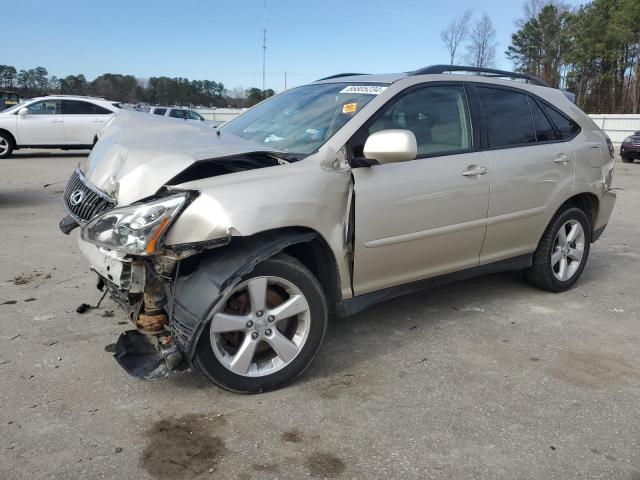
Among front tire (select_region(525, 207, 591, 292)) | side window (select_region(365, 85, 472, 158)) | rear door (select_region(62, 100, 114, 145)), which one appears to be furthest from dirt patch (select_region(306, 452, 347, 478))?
rear door (select_region(62, 100, 114, 145))

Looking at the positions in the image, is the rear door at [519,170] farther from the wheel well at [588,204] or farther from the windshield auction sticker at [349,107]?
the windshield auction sticker at [349,107]

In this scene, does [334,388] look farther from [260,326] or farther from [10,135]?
[10,135]

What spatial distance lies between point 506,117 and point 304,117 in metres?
1.59

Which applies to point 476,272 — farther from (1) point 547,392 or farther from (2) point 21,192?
(2) point 21,192

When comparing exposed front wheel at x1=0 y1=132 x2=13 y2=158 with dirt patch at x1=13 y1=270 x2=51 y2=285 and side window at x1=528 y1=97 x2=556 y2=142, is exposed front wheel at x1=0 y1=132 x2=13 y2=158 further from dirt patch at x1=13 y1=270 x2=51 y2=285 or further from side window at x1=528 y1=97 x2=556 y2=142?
side window at x1=528 y1=97 x2=556 y2=142

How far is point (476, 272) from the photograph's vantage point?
409 centimetres

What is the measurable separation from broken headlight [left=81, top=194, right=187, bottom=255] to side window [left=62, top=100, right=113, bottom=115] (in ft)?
46.2

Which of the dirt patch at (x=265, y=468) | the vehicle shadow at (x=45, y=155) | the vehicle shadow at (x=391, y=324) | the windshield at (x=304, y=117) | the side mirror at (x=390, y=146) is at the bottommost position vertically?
the dirt patch at (x=265, y=468)

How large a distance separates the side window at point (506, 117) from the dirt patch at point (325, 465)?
2.50 metres

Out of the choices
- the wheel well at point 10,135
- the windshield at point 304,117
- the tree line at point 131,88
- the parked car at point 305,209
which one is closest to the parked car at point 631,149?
the parked car at point 305,209

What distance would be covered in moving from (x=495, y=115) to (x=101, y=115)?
45.6 feet

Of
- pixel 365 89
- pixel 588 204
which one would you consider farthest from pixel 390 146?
pixel 588 204

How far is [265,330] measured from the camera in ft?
9.61

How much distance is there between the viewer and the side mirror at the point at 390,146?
10.0ft
